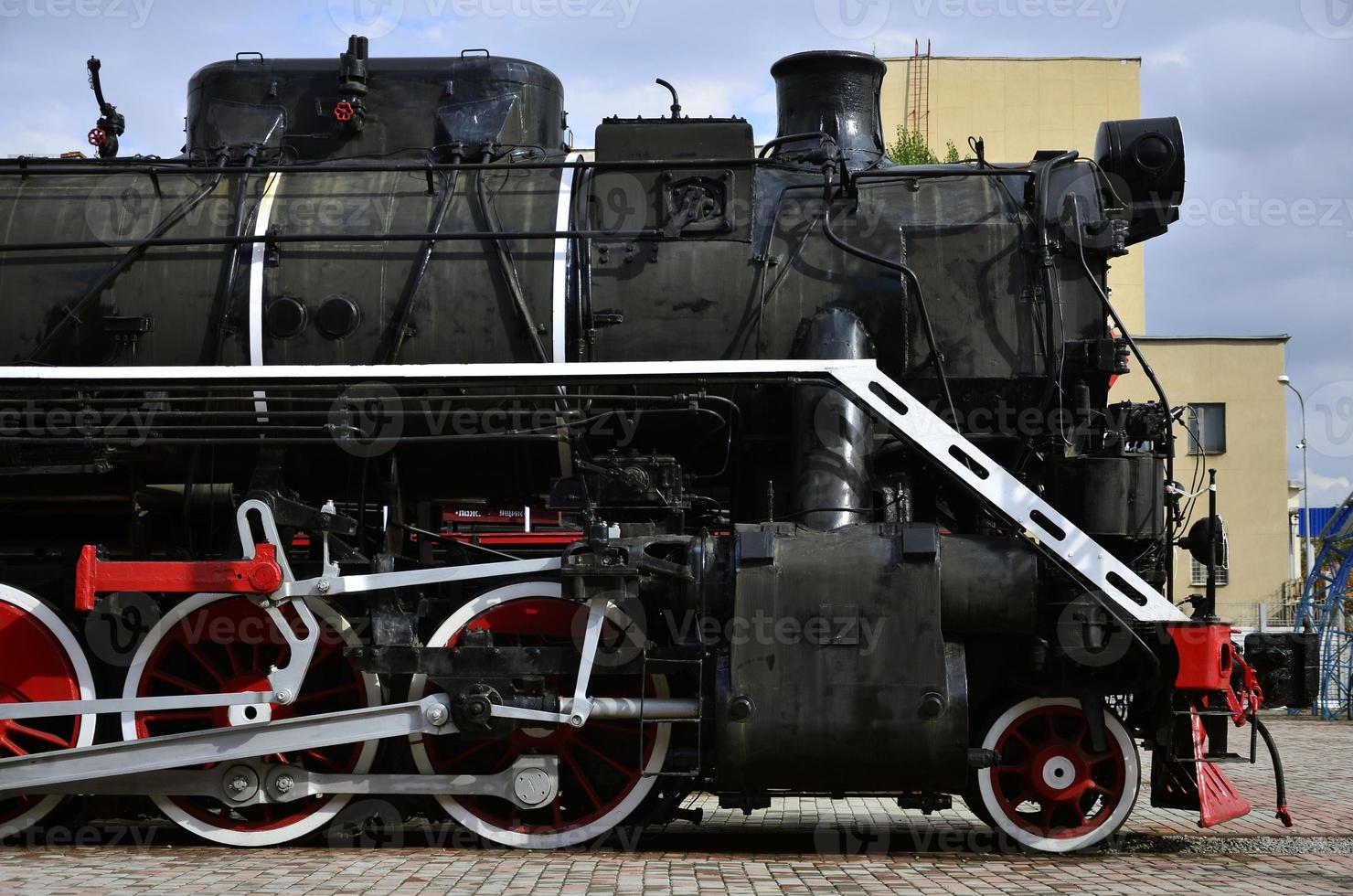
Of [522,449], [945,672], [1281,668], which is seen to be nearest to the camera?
[945,672]

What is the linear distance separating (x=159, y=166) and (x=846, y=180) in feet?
13.0

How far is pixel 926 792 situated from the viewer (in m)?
6.77

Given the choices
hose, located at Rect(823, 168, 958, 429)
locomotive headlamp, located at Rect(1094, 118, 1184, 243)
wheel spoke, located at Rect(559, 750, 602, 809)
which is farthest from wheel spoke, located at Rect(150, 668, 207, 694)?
locomotive headlamp, located at Rect(1094, 118, 1184, 243)

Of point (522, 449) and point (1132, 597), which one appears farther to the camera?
point (522, 449)

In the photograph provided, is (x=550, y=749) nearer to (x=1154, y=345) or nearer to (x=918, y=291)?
(x=918, y=291)

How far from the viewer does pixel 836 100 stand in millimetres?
8391

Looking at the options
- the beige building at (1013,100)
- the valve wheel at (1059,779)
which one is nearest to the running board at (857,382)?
the valve wheel at (1059,779)

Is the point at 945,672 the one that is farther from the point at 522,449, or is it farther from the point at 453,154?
the point at 453,154

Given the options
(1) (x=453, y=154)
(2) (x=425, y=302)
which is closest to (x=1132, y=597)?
(2) (x=425, y=302)

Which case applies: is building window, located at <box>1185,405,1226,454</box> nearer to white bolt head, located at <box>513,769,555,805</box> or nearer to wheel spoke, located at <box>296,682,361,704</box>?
white bolt head, located at <box>513,769,555,805</box>

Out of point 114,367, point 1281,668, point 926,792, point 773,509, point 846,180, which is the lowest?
point 926,792

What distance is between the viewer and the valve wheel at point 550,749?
23.0 feet

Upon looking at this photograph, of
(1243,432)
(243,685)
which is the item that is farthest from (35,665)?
(1243,432)

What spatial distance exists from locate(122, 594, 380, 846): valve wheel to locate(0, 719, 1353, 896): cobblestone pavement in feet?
0.57
